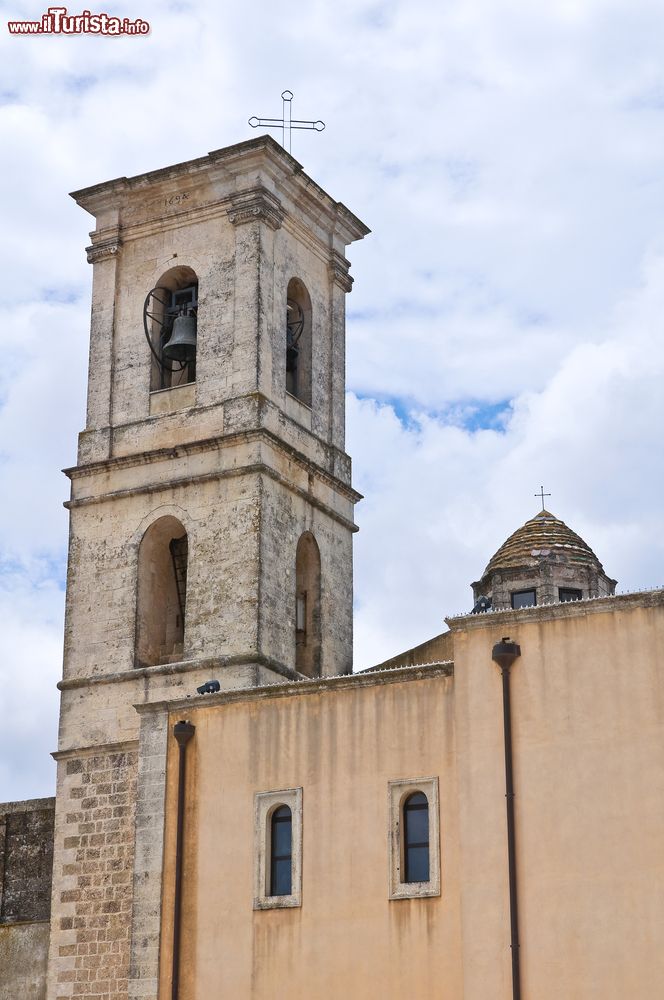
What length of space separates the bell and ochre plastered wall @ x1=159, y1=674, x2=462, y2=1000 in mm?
7447

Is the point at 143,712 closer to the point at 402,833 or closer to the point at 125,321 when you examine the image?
the point at 402,833

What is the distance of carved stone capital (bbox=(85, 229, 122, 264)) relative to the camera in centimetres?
2859

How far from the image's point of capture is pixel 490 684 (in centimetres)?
1988

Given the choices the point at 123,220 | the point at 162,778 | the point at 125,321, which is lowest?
the point at 162,778

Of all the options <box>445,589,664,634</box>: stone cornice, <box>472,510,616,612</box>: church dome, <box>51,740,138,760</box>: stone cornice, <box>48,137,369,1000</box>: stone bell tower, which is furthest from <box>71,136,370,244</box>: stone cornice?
<box>445,589,664,634</box>: stone cornice

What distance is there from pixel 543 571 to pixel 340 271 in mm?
6461

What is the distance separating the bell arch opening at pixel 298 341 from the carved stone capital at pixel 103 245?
3014 mm

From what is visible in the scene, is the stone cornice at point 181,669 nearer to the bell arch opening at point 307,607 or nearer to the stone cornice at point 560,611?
the bell arch opening at point 307,607

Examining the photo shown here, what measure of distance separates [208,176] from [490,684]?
11537mm

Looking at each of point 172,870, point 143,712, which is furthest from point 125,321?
point 172,870

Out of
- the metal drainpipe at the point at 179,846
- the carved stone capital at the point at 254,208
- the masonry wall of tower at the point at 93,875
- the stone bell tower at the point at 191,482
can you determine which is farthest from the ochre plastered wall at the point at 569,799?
the carved stone capital at the point at 254,208

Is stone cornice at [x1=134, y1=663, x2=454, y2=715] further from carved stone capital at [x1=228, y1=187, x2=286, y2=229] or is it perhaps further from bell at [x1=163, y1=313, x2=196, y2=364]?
carved stone capital at [x1=228, y1=187, x2=286, y2=229]

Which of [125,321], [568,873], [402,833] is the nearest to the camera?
[568,873]

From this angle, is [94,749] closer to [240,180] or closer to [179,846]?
[179,846]
